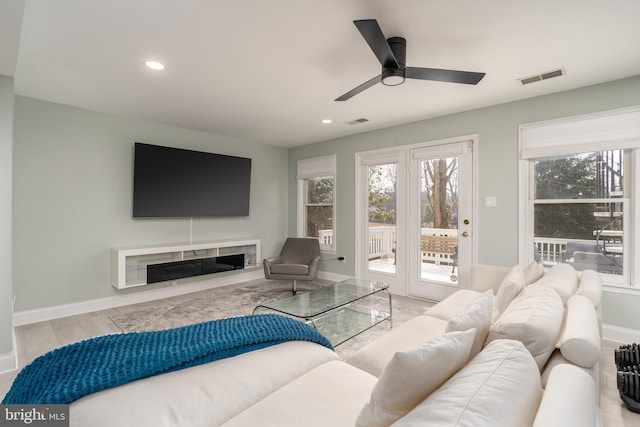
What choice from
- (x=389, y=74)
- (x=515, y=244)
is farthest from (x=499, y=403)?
(x=515, y=244)

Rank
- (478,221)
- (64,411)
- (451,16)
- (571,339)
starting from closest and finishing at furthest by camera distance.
→ (64,411) < (571,339) < (451,16) < (478,221)

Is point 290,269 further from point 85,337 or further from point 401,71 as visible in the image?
point 401,71

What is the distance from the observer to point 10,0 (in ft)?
5.27

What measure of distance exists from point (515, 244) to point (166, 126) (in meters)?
4.79

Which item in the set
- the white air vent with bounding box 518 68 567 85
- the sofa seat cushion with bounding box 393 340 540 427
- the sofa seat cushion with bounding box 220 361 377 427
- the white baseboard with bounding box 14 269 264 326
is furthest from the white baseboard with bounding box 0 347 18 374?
the white air vent with bounding box 518 68 567 85

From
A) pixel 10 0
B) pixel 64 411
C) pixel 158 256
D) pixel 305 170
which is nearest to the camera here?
pixel 64 411

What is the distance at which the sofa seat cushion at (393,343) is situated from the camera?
1694 mm

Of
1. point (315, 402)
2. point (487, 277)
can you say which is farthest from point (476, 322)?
point (487, 277)

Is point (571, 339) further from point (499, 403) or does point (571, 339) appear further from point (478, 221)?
point (478, 221)

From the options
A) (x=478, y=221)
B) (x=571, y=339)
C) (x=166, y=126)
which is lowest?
(x=571, y=339)

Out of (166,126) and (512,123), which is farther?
(166,126)

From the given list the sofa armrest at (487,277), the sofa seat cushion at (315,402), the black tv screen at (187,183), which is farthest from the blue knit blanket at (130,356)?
the black tv screen at (187,183)

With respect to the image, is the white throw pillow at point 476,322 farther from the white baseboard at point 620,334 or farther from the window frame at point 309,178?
the window frame at point 309,178

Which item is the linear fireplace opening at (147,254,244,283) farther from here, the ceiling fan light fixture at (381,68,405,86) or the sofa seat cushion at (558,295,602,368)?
the sofa seat cushion at (558,295,602,368)
